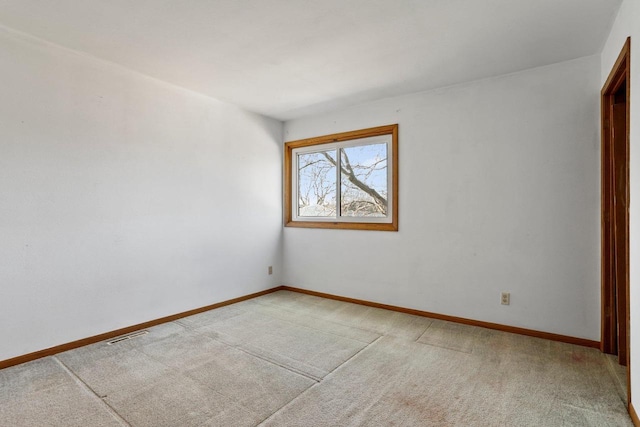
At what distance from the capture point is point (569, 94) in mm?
2773

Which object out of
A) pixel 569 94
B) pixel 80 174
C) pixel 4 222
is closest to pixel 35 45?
pixel 80 174

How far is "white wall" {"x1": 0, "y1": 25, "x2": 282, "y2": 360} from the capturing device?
241 centimetres

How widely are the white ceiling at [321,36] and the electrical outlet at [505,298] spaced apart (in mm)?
2000

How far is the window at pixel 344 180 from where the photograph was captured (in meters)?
3.84

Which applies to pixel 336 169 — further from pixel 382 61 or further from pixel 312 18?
pixel 312 18

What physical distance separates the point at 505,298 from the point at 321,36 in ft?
8.91

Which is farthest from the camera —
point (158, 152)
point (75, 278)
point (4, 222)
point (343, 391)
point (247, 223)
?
point (247, 223)

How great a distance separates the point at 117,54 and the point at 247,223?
2.16 metres

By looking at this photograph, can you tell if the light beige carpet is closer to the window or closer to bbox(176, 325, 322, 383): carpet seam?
bbox(176, 325, 322, 383): carpet seam

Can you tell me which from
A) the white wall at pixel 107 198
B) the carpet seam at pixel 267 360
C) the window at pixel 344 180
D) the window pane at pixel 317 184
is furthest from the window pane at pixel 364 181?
the carpet seam at pixel 267 360

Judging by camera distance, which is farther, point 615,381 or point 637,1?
point 615,381

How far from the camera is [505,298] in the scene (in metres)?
3.04

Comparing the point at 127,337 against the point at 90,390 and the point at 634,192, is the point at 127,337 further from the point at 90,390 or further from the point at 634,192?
the point at 634,192

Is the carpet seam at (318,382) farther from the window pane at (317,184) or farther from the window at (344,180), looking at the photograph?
the window pane at (317,184)
